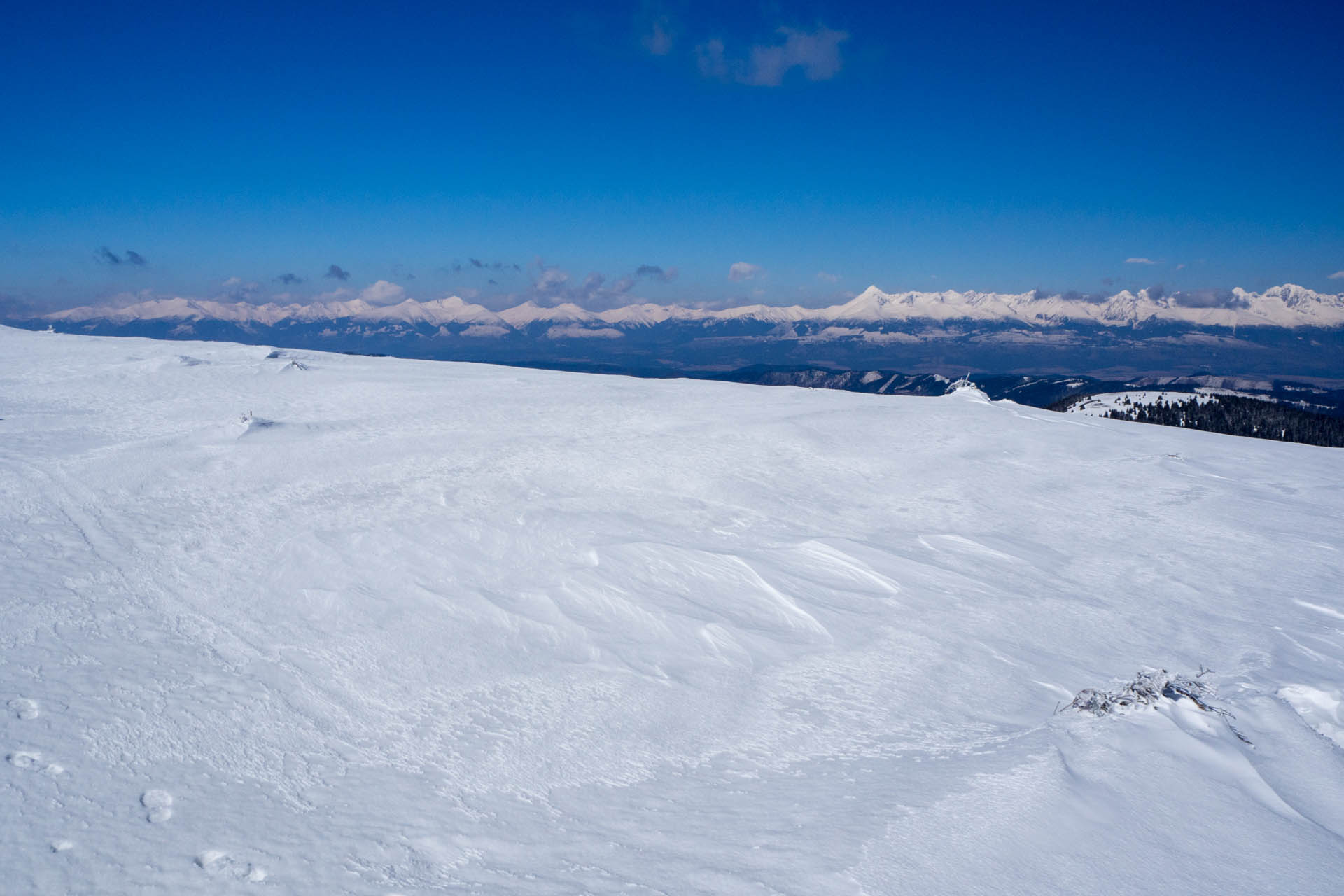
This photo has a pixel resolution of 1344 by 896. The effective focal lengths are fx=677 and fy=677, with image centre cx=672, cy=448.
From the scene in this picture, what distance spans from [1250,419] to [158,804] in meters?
145

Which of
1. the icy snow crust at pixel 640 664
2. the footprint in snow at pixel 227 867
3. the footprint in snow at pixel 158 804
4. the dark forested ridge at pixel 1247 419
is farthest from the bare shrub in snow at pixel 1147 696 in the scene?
the dark forested ridge at pixel 1247 419

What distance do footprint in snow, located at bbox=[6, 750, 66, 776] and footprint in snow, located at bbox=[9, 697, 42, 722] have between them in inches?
19.0

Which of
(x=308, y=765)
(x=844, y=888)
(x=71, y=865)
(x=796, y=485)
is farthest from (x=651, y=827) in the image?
(x=796, y=485)

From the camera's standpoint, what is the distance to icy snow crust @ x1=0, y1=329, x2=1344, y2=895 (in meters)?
4.29

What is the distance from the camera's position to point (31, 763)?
4531 mm

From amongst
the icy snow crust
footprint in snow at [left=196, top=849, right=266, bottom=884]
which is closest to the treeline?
the icy snow crust

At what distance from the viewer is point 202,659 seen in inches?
247

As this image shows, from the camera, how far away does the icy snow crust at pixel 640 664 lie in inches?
169

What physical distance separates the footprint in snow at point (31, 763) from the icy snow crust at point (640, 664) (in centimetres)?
2

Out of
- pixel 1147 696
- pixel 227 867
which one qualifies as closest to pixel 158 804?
pixel 227 867

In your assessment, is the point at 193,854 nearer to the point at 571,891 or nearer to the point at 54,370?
the point at 571,891

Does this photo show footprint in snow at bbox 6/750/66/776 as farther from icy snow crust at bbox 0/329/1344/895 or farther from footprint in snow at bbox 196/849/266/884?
footprint in snow at bbox 196/849/266/884

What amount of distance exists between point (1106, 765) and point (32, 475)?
14776mm

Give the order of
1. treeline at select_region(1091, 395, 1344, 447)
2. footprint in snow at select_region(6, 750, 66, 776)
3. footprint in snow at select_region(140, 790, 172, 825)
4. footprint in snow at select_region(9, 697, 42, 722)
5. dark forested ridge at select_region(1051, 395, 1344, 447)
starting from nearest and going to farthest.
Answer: footprint in snow at select_region(140, 790, 172, 825)
footprint in snow at select_region(6, 750, 66, 776)
footprint in snow at select_region(9, 697, 42, 722)
treeline at select_region(1091, 395, 1344, 447)
dark forested ridge at select_region(1051, 395, 1344, 447)
